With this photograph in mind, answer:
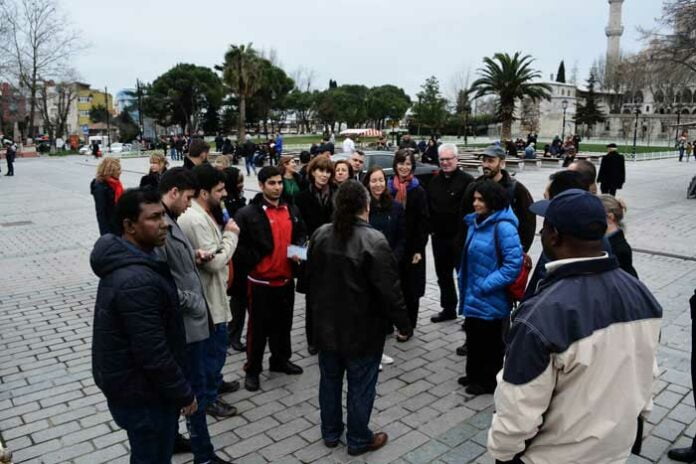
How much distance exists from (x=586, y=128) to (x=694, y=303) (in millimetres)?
80242

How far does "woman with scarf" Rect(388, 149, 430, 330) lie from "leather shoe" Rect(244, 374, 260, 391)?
1904 millimetres

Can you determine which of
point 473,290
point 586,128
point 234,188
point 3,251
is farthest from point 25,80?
point 586,128

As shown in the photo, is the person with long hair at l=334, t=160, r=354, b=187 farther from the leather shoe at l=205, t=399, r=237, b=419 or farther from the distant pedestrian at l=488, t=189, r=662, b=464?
the distant pedestrian at l=488, t=189, r=662, b=464

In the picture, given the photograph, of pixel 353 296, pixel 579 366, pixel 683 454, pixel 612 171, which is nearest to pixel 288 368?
pixel 353 296

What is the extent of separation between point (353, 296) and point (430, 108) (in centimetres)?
5778

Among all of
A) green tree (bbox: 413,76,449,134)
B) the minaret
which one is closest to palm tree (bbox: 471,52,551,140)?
green tree (bbox: 413,76,449,134)

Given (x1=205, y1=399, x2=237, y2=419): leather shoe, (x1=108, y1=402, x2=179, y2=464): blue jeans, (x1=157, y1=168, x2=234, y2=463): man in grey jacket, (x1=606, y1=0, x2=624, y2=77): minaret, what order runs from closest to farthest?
(x1=108, y1=402, x2=179, y2=464): blue jeans, (x1=157, y1=168, x2=234, y2=463): man in grey jacket, (x1=205, y1=399, x2=237, y2=419): leather shoe, (x1=606, y1=0, x2=624, y2=77): minaret

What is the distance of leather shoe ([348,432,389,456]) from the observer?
375 centimetres

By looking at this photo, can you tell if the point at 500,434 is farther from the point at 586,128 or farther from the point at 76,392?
the point at 586,128

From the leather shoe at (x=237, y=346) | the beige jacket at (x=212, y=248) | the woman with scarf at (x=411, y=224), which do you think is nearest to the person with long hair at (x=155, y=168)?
the leather shoe at (x=237, y=346)

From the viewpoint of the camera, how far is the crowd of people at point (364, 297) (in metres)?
2.00

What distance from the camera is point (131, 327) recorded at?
2.39 metres

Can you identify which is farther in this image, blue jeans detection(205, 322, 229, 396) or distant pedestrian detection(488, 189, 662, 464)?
blue jeans detection(205, 322, 229, 396)

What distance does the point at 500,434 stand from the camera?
208cm
